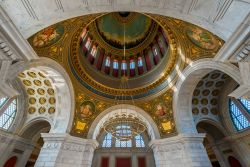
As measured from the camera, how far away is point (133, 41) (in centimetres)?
1658

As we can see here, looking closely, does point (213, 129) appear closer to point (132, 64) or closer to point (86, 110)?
point (132, 64)

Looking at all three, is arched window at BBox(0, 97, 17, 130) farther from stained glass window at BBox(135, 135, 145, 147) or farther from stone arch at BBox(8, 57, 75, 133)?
stained glass window at BBox(135, 135, 145, 147)

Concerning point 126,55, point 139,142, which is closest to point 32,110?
point 126,55

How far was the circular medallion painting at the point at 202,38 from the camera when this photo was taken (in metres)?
7.64

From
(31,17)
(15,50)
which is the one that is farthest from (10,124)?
(31,17)

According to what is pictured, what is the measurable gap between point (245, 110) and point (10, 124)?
16882 millimetres

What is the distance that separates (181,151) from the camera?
10.4 metres

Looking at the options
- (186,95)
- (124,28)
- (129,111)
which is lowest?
(129,111)

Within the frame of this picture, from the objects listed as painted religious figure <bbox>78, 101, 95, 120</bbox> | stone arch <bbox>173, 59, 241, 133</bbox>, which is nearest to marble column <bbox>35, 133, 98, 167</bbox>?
painted religious figure <bbox>78, 101, 95, 120</bbox>

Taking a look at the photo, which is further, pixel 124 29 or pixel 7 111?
pixel 124 29

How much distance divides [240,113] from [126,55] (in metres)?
10.6

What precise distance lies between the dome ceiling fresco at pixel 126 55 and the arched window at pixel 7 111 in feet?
14.9

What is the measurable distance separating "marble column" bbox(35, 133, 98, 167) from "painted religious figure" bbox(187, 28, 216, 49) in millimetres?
9146

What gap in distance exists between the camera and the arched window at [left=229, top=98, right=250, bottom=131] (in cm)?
A: 1189
